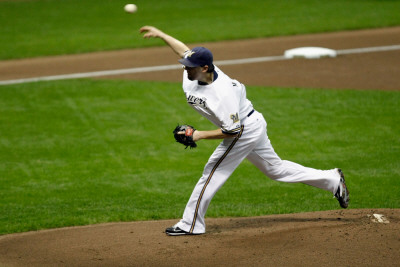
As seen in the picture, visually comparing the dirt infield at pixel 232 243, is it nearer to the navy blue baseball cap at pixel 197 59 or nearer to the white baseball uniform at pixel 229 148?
the white baseball uniform at pixel 229 148

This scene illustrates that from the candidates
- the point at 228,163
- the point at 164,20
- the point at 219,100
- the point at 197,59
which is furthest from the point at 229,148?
the point at 164,20

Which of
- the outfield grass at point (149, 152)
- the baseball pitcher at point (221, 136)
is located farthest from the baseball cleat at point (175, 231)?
the outfield grass at point (149, 152)

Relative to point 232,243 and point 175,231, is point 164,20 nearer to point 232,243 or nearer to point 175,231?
point 175,231

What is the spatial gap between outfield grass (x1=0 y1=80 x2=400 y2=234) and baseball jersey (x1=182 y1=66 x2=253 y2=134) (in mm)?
1793

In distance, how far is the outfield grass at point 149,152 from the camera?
7691 millimetres

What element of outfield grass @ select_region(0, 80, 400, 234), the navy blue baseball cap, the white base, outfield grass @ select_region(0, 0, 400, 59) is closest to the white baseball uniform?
the navy blue baseball cap

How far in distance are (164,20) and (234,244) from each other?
1594 cm

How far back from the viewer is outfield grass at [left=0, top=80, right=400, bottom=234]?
25.2ft

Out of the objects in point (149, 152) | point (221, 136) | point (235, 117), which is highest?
point (235, 117)

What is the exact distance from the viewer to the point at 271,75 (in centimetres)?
1392

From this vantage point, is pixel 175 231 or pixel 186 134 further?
pixel 175 231

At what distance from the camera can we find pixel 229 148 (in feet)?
19.9

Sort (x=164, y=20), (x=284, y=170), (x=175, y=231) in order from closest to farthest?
(x=175, y=231), (x=284, y=170), (x=164, y=20)

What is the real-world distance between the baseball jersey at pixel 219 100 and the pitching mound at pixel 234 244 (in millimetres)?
1096
